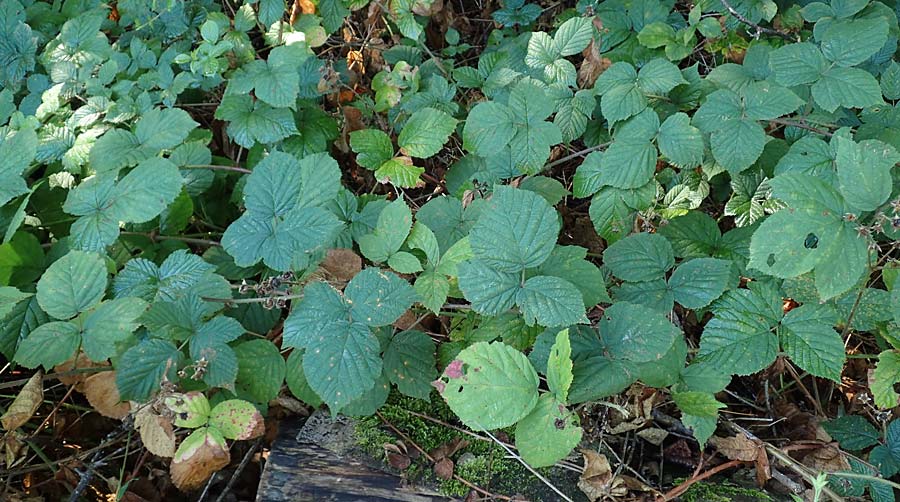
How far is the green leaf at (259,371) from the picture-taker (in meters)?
1.62

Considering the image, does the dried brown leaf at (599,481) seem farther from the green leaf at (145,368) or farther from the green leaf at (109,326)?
the green leaf at (109,326)

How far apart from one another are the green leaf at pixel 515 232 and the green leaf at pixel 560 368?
0.65 ft

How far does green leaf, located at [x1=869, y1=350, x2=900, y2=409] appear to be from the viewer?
1527 mm

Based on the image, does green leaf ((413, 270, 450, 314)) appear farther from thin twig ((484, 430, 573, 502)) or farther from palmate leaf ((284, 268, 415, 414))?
thin twig ((484, 430, 573, 502))

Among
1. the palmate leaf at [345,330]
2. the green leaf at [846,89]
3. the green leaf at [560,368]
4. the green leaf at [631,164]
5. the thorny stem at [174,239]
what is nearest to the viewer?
the green leaf at [560,368]

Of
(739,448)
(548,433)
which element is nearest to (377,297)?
(548,433)

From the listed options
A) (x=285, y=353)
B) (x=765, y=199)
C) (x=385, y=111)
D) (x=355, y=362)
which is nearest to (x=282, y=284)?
(x=285, y=353)

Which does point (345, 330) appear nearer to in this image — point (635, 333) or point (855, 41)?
point (635, 333)

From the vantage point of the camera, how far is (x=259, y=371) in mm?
1628

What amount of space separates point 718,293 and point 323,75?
57.2 inches

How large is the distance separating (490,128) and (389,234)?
19.9 inches

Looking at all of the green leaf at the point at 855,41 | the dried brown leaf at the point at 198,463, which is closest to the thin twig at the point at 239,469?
the dried brown leaf at the point at 198,463

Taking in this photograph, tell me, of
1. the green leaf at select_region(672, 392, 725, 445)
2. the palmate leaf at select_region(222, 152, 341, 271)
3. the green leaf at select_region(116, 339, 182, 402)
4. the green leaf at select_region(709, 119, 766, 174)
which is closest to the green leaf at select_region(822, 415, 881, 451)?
the green leaf at select_region(672, 392, 725, 445)

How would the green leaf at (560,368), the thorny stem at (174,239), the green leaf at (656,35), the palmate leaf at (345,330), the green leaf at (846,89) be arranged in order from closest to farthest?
the green leaf at (560,368), the palmate leaf at (345,330), the green leaf at (846,89), the thorny stem at (174,239), the green leaf at (656,35)
